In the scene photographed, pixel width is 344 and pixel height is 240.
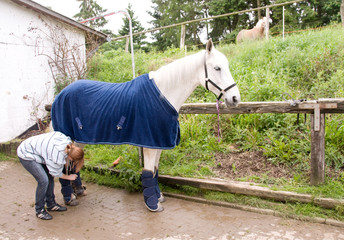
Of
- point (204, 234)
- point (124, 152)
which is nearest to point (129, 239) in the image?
point (204, 234)

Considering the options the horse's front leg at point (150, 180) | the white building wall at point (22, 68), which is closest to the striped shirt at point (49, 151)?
the horse's front leg at point (150, 180)

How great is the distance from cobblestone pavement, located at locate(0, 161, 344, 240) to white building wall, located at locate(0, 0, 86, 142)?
3809 millimetres

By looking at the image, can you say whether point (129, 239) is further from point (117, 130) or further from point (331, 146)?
point (331, 146)

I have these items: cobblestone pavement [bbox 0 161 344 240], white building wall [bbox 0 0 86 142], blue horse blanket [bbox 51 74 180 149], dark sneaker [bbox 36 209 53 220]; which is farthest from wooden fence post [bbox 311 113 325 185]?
white building wall [bbox 0 0 86 142]

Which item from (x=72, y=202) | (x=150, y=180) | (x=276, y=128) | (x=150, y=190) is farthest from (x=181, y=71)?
(x=72, y=202)

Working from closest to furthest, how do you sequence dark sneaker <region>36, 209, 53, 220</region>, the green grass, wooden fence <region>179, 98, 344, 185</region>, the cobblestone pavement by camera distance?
1. the cobblestone pavement
2. wooden fence <region>179, 98, 344, 185</region>
3. dark sneaker <region>36, 209, 53, 220</region>
4. the green grass

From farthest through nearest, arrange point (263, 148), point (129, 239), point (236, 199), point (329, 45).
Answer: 1. point (329, 45)
2. point (263, 148)
3. point (236, 199)
4. point (129, 239)

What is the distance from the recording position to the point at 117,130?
332 cm

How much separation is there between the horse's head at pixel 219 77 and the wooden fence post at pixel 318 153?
1034mm

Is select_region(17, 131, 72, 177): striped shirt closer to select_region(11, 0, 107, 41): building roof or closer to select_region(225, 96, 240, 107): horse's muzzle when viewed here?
select_region(225, 96, 240, 107): horse's muzzle

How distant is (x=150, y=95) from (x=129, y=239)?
155cm

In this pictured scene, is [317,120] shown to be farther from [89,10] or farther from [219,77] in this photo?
[89,10]

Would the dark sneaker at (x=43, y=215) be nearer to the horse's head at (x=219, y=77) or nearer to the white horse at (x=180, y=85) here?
the white horse at (x=180, y=85)

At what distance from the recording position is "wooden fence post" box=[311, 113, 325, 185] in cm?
318
